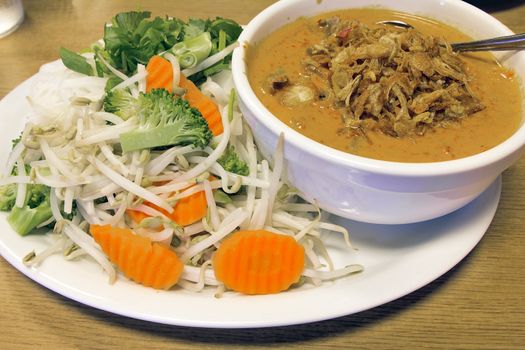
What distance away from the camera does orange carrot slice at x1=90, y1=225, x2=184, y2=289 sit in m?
1.59

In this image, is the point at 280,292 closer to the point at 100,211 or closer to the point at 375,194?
the point at 375,194

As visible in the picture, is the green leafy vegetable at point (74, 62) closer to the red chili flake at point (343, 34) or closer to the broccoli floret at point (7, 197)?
the broccoli floret at point (7, 197)

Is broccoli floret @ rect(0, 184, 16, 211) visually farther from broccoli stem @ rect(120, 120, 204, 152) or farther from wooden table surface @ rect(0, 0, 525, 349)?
broccoli stem @ rect(120, 120, 204, 152)

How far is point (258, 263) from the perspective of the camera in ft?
5.28

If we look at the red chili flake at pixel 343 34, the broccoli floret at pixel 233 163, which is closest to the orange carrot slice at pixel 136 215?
the broccoli floret at pixel 233 163

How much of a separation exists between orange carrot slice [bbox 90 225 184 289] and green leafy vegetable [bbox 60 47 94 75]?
0.89m

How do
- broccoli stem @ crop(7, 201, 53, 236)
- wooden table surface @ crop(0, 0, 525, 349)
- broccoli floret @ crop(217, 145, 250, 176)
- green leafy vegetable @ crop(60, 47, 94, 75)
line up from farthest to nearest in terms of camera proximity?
1. green leafy vegetable @ crop(60, 47, 94, 75)
2. broccoli floret @ crop(217, 145, 250, 176)
3. broccoli stem @ crop(7, 201, 53, 236)
4. wooden table surface @ crop(0, 0, 525, 349)

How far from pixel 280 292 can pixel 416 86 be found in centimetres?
84

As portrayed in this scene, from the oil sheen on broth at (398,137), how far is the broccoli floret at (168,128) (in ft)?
0.80

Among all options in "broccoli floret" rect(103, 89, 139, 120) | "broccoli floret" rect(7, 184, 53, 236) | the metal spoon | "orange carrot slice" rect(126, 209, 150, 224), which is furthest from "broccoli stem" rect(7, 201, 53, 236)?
the metal spoon

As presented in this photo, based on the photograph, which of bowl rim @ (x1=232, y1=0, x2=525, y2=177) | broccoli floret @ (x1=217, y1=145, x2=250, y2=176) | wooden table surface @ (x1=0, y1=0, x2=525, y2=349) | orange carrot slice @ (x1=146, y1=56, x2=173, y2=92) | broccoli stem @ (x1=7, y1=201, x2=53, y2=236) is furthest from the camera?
orange carrot slice @ (x1=146, y1=56, x2=173, y2=92)

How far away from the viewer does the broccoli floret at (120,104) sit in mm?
1915

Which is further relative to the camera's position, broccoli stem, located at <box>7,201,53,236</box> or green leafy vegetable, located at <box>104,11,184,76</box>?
green leafy vegetable, located at <box>104,11,184,76</box>

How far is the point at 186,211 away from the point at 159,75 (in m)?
0.58
